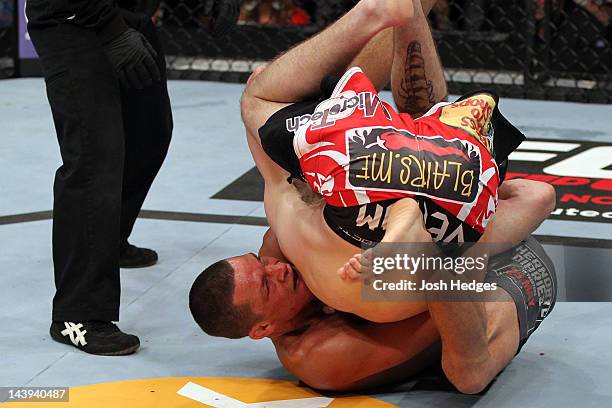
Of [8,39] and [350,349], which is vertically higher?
[350,349]

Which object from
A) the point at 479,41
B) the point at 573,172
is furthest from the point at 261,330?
the point at 479,41

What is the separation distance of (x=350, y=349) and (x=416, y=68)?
0.69m

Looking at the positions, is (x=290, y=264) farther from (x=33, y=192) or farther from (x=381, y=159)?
(x=33, y=192)

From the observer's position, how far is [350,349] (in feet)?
7.04

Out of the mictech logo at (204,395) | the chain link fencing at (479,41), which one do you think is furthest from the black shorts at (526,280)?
the chain link fencing at (479,41)

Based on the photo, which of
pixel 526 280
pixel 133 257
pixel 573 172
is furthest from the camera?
pixel 573 172

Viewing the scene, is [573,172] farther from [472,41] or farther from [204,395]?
[204,395]

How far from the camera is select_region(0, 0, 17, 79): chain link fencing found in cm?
545

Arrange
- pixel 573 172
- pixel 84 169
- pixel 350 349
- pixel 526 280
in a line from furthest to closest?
pixel 573 172 → pixel 84 169 → pixel 526 280 → pixel 350 349

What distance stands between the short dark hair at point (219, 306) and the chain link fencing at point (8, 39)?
3.66m

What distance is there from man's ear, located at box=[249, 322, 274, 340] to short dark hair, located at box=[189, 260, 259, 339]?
0.01 m

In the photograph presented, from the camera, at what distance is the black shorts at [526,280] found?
228cm

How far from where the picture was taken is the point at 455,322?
2002 millimetres

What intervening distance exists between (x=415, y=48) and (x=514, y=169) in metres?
1.46
